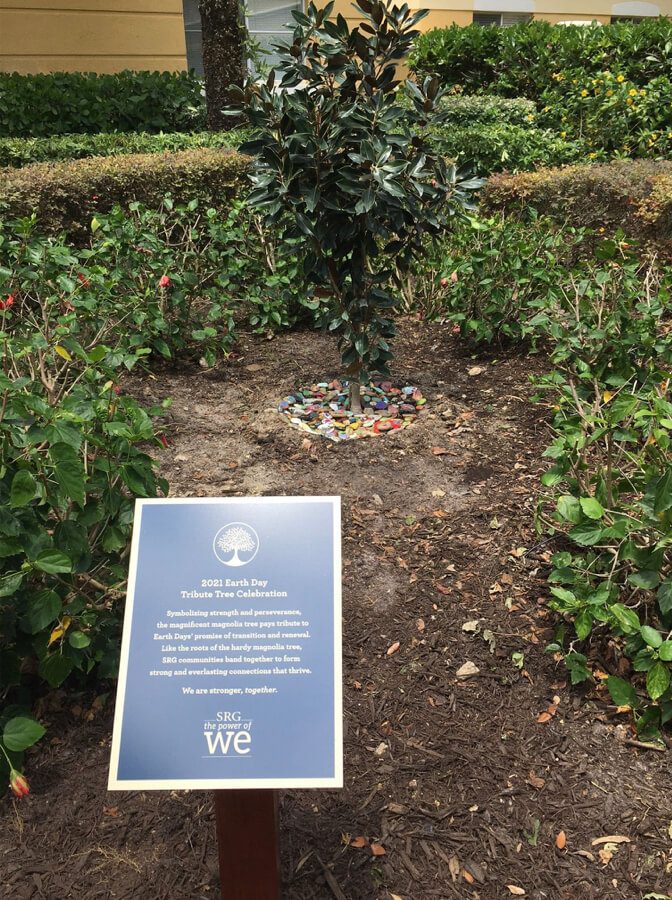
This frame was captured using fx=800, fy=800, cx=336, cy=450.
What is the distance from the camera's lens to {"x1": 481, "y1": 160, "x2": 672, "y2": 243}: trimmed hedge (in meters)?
5.56

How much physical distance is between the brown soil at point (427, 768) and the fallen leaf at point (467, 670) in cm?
3

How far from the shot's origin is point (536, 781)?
227cm

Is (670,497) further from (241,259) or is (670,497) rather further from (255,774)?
(241,259)

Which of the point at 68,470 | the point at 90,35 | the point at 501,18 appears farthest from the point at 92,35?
the point at 68,470

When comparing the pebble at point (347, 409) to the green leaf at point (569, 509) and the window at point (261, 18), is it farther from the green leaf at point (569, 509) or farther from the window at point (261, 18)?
the window at point (261, 18)

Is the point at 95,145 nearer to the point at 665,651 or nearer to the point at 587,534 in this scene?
the point at 587,534

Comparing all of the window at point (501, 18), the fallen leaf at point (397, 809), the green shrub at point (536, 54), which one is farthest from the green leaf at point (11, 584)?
the window at point (501, 18)

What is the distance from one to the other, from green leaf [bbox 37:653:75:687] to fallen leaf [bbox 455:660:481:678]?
1.24 metres

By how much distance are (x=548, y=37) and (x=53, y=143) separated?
6.92 m

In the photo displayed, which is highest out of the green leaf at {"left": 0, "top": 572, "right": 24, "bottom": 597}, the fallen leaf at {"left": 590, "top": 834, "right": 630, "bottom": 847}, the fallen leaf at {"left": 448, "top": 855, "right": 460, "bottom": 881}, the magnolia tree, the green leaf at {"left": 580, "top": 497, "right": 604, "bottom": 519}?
the magnolia tree

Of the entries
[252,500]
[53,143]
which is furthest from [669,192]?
[53,143]

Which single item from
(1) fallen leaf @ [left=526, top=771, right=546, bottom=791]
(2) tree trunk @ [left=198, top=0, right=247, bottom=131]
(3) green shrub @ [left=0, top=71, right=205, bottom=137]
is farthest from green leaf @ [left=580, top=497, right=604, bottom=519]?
(3) green shrub @ [left=0, top=71, right=205, bottom=137]

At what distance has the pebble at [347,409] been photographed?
4227 millimetres

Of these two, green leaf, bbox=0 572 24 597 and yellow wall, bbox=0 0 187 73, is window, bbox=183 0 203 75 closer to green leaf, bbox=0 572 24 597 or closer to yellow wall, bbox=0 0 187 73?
yellow wall, bbox=0 0 187 73
